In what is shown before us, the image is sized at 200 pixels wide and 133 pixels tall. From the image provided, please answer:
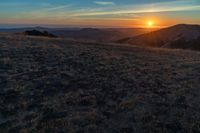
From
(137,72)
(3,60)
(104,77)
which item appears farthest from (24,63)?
(137,72)

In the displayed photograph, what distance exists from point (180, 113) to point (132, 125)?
1.90 meters

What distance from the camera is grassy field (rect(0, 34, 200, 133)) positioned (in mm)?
8250

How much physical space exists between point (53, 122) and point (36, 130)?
63cm

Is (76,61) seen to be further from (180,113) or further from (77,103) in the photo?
(180,113)

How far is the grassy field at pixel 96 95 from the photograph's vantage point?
8250 mm

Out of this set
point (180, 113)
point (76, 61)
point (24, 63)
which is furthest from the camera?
point (76, 61)

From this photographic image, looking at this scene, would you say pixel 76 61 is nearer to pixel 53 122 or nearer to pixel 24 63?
pixel 24 63

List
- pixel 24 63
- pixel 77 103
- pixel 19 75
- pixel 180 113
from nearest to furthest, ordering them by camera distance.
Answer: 1. pixel 180 113
2. pixel 77 103
3. pixel 19 75
4. pixel 24 63

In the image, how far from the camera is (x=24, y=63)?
1534 centimetres

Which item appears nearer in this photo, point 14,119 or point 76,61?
point 14,119

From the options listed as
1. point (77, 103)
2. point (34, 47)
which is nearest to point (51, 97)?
point (77, 103)

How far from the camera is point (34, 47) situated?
2092 centimetres

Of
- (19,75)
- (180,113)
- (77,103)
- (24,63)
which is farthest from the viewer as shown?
(24,63)

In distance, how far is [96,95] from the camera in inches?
417
